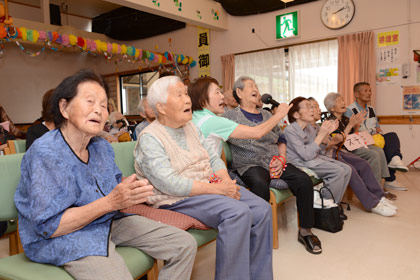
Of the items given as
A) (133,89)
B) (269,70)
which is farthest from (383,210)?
(133,89)

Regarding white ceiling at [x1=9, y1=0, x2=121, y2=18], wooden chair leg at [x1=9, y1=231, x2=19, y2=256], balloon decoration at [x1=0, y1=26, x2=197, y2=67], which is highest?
white ceiling at [x1=9, y1=0, x2=121, y2=18]

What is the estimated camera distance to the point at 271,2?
19.8 ft

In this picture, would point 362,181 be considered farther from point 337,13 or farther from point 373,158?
point 337,13

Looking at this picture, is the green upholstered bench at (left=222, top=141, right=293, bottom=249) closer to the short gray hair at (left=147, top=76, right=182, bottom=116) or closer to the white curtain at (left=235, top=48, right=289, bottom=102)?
the short gray hair at (left=147, top=76, right=182, bottom=116)

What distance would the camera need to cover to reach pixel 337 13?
18.3 feet

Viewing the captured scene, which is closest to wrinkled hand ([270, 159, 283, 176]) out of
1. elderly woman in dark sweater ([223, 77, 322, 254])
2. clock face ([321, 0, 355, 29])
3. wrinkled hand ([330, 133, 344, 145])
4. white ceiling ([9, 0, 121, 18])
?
elderly woman in dark sweater ([223, 77, 322, 254])

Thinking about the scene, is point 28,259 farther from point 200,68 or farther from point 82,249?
point 200,68

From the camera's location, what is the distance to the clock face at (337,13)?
5496 mm

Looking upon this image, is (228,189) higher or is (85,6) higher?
(85,6)

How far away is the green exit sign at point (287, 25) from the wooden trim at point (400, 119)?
6.93ft

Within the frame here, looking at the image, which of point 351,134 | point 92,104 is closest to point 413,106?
point 351,134

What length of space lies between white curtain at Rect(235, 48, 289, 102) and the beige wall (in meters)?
0.18

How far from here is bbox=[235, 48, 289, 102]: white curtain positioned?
20.9ft

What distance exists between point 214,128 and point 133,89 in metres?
7.54
